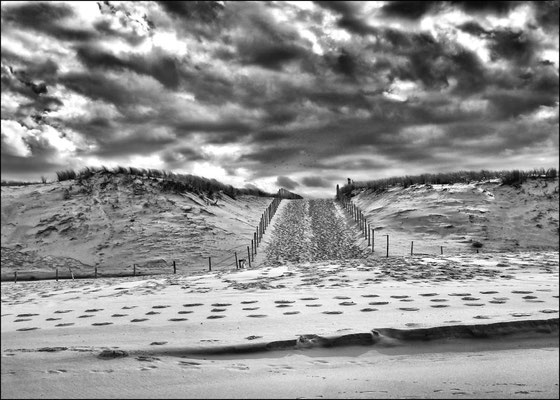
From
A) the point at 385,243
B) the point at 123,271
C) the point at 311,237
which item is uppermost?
the point at 311,237

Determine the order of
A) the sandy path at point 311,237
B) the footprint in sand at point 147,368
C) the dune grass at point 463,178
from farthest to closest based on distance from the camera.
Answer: the dune grass at point 463,178 < the sandy path at point 311,237 < the footprint in sand at point 147,368

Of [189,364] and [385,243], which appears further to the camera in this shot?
[385,243]

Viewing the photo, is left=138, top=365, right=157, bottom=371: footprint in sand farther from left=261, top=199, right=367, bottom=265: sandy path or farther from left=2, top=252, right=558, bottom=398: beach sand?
left=261, top=199, right=367, bottom=265: sandy path

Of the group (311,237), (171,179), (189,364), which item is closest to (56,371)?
(189,364)

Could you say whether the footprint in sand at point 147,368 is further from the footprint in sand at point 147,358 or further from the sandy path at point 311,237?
the sandy path at point 311,237

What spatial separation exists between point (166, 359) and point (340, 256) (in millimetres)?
13655

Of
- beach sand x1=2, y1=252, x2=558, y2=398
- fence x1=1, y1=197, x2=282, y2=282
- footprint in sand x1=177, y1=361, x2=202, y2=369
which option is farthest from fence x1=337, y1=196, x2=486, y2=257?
footprint in sand x1=177, y1=361, x2=202, y2=369

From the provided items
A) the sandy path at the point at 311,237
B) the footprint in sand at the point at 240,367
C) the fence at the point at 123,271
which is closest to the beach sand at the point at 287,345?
the footprint in sand at the point at 240,367

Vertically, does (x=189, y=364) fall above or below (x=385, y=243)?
above

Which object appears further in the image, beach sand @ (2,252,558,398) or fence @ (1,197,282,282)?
fence @ (1,197,282,282)

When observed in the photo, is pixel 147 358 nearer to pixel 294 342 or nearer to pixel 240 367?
pixel 240 367

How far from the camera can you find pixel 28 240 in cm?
1866

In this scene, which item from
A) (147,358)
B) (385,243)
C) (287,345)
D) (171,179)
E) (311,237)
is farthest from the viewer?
(171,179)

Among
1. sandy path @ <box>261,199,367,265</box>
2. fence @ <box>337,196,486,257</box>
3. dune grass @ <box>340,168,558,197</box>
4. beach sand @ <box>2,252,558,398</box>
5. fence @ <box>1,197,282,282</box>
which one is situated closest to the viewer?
beach sand @ <box>2,252,558,398</box>
